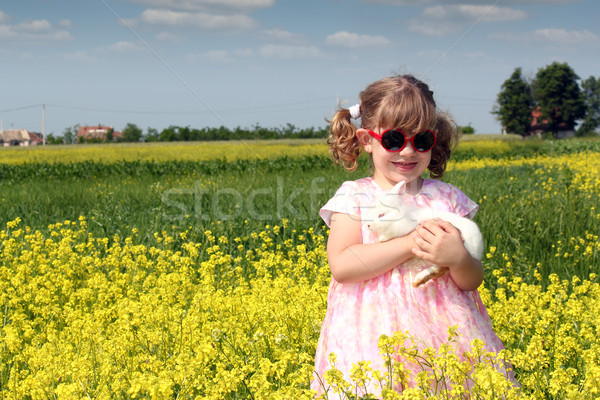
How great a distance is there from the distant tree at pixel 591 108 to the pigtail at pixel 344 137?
78732 mm

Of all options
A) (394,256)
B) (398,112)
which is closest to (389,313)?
(394,256)

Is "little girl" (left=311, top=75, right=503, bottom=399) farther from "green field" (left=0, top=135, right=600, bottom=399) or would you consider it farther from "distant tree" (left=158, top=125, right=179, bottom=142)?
"distant tree" (left=158, top=125, right=179, bottom=142)

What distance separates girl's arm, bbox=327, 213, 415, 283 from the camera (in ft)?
7.27

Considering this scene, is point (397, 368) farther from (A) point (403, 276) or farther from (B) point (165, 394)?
(B) point (165, 394)

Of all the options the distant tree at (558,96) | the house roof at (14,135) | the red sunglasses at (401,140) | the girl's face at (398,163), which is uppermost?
the distant tree at (558,96)

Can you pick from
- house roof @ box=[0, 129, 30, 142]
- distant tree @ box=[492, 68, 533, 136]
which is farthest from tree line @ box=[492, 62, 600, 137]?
house roof @ box=[0, 129, 30, 142]

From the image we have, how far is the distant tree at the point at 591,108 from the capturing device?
75688 millimetres

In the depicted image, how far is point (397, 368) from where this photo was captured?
6.66ft

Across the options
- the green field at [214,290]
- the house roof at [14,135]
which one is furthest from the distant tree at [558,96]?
the house roof at [14,135]

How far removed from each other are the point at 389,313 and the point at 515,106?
232ft

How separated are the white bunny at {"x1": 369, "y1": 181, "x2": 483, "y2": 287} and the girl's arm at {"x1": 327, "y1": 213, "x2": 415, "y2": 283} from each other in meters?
0.04

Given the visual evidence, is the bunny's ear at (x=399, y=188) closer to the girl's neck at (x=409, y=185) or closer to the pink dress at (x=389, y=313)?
the pink dress at (x=389, y=313)

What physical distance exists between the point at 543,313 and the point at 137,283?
3.01 metres

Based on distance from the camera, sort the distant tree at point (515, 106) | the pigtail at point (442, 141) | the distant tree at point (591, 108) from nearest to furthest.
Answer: the pigtail at point (442, 141)
the distant tree at point (515, 106)
the distant tree at point (591, 108)
